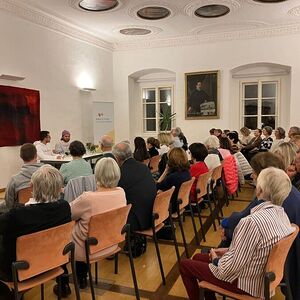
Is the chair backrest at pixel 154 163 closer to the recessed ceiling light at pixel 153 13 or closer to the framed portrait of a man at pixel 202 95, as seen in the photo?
the recessed ceiling light at pixel 153 13

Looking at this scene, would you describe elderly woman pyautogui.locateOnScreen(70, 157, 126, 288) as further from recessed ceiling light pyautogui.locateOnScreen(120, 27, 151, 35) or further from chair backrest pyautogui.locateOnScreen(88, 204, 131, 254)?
recessed ceiling light pyautogui.locateOnScreen(120, 27, 151, 35)

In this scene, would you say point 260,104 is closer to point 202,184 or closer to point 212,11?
point 212,11

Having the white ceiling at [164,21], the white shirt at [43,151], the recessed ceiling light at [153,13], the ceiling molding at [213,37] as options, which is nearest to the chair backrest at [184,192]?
the white shirt at [43,151]

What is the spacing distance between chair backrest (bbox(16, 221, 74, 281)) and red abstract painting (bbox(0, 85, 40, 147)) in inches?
215

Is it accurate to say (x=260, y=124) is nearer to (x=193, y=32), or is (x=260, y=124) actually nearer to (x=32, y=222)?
(x=193, y=32)

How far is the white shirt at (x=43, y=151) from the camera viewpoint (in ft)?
23.3

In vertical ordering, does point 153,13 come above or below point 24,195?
above

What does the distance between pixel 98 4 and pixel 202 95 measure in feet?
14.2

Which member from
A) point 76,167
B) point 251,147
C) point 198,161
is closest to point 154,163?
point 198,161

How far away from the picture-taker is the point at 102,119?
34.3 ft

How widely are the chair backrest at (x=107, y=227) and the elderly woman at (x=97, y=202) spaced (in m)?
0.11

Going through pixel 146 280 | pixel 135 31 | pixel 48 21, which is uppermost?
pixel 135 31

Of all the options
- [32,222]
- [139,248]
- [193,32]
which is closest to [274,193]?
[32,222]

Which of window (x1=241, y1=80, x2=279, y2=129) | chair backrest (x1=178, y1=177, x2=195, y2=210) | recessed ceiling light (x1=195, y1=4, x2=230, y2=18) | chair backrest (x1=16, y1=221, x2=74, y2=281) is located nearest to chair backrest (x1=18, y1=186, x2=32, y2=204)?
chair backrest (x1=16, y1=221, x2=74, y2=281)
